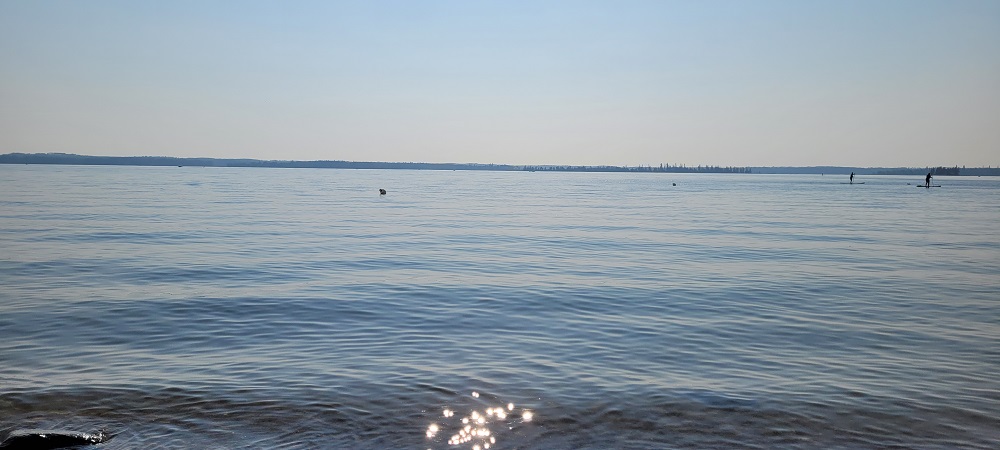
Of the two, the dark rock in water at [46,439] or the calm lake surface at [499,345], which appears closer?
the dark rock in water at [46,439]

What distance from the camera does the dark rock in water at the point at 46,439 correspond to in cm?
864

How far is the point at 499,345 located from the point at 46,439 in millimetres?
8154

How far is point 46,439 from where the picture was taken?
8.77 metres

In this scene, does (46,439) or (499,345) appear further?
(499,345)

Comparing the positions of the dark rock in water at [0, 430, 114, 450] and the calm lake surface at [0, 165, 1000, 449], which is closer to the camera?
the dark rock in water at [0, 430, 114, 450]

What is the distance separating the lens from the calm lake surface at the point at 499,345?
9.98m

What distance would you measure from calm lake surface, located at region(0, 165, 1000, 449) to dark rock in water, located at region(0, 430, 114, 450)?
0.46 m

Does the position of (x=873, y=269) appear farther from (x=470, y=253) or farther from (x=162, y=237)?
(x=162, y=237)

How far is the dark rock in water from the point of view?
8.64m

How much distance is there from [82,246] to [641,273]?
23.6 meters

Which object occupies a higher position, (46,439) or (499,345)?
(46,439)

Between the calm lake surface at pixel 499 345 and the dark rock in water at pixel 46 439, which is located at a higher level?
the dark rock in water at pixel 46 439

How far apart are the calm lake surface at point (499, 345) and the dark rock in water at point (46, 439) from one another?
458 mm

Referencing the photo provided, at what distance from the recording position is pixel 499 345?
14.9m
